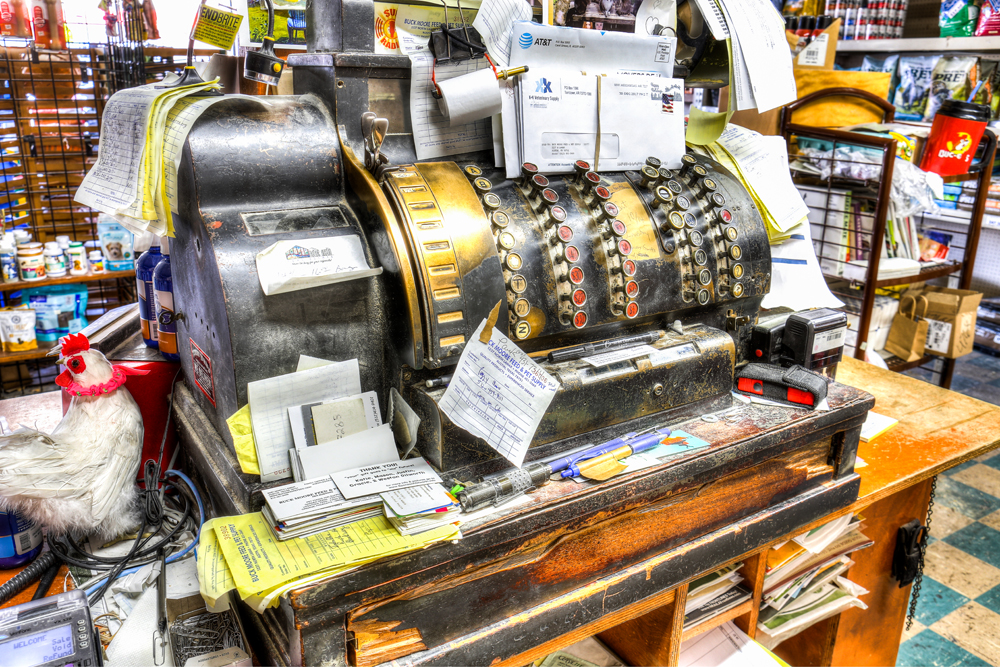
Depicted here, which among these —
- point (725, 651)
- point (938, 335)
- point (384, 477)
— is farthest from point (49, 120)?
A: point (938, 335)

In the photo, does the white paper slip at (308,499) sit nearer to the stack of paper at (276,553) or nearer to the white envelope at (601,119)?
the stack of paper at (276,553)

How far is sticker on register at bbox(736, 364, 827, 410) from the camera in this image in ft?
4.53

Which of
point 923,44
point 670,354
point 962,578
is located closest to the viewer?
point 670,354

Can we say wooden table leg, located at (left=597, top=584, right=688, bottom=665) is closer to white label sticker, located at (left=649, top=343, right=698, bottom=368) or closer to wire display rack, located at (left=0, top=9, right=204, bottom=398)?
white label sticker, located at (left=649, top=343, right=698, bottom=368)

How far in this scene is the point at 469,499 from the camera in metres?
1.06

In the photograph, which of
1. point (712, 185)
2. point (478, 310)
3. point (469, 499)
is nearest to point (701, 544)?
point (469, 499)

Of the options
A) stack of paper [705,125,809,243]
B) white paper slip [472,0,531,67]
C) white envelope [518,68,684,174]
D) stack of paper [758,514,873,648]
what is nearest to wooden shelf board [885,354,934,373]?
stack of paper [758,514,873,648]

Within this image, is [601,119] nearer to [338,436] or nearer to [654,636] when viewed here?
[338,436]

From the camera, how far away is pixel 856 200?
2928mm

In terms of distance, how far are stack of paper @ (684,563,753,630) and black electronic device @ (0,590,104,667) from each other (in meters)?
1.04

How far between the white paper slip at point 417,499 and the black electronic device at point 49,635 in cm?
47

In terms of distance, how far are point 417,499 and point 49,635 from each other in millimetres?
548

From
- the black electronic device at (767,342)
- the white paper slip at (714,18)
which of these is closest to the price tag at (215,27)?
the white paper slip at (714,18)

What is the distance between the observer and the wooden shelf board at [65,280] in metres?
3.29
